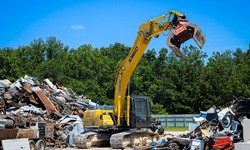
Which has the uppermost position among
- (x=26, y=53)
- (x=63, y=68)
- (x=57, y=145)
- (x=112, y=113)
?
(x=26, y=53)

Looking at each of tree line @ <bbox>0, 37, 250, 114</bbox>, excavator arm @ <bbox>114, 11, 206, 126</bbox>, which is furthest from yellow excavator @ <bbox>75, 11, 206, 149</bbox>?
tree line @ <bbox>0, 37, 250, 114</bbox>

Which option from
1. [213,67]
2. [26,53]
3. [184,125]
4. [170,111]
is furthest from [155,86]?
[26,53]

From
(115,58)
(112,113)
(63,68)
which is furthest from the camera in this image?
(115,58)

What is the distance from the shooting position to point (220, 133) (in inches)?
655

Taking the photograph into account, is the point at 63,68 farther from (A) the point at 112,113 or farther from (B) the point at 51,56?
(A) the point at 112,113

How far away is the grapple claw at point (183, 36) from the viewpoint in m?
18.4

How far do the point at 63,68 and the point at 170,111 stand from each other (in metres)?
17.3

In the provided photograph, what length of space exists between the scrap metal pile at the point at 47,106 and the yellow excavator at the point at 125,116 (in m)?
1.97

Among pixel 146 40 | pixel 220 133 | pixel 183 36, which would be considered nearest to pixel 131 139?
pixel 146 40

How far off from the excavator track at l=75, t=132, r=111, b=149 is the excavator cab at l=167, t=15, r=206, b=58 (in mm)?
7092

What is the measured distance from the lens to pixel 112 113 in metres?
23.6

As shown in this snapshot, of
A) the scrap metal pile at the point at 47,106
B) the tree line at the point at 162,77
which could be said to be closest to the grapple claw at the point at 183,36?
the scrap metal pile at the point at 47,106

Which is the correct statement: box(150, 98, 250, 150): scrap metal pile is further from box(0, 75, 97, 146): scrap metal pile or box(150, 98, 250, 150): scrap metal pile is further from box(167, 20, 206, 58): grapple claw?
box(0, 75, 97, 146): scrap metal pile

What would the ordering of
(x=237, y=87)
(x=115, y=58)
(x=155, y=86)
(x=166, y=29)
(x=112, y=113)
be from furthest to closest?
(x=115, y=58) < (x=155, y=86) < (x=237, y=87) < (x=112, y=113) < (x=166, y=29)
